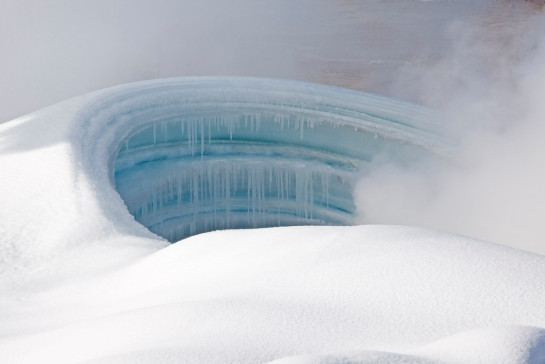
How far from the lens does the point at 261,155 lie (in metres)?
2.92

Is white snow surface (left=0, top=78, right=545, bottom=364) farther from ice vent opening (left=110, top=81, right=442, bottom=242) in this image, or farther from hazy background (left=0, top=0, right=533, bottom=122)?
hazy background (left=0, top=0, right=533, bottom=122)

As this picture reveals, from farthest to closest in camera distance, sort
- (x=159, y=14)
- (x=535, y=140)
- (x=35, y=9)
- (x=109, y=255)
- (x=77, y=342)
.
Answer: (x=159, y=14) < (x=35, y=9) < (x=535, y=140) < (x=109, y=255) < (x=77, y=342)

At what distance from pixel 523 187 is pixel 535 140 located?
0.51 m

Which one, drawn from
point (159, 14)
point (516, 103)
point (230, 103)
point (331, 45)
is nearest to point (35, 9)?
point (159, 14)

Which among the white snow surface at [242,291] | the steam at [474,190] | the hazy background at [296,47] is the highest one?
the hazy background at [296,47]

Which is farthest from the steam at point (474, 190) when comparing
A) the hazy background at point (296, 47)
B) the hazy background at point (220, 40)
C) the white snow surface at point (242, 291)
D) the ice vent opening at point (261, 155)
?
the hazy background at point (220, 40)

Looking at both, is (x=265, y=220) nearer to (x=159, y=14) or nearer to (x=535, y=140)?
(x=535, y=140)

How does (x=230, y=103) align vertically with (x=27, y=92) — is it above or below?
below

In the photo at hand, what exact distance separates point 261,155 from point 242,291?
6.12 feet

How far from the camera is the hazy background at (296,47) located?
4.89m

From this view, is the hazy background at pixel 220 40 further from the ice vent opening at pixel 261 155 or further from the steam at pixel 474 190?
the ice vent opening at pixel 261 155

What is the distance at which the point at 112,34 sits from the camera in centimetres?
534

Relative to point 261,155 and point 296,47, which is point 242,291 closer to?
point 261,155

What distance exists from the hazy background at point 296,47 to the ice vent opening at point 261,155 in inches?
44.8
